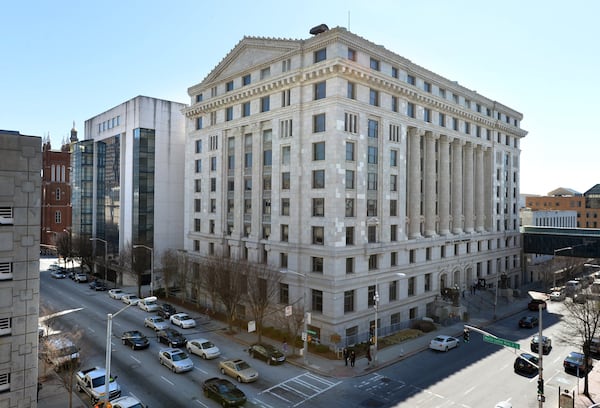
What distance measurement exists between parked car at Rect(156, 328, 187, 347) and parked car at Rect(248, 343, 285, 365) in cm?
693

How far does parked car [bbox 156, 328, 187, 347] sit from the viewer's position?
38.3 metres

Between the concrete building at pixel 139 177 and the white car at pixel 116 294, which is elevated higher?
the concrete building at pixel 139 177

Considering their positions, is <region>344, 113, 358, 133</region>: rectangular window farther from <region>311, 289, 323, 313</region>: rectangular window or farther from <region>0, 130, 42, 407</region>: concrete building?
<region>0, 130, 42, 407</region>: concrete building

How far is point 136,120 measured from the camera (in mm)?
70188

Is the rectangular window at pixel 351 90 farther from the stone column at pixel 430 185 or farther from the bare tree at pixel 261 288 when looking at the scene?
the bare tree at pixel 261 288

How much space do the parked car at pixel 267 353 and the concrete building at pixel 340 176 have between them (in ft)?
17.7

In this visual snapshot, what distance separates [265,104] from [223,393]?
34.4 metres

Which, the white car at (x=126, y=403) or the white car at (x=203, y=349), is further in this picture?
the white car at (x=203, y=349)

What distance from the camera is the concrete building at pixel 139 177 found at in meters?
70.2

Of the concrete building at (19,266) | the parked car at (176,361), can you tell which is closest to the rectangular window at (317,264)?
the parked car at (176,361)

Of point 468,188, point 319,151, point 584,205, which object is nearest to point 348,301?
point 319,151

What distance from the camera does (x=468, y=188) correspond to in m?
64.7

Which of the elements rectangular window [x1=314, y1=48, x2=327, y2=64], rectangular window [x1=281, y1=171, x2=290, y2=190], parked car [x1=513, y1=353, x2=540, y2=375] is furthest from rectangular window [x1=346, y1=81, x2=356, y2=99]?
parked car [x1=513, y1=353, x2=540, y2=375]

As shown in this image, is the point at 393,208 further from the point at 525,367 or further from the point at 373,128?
the point at 525,367
